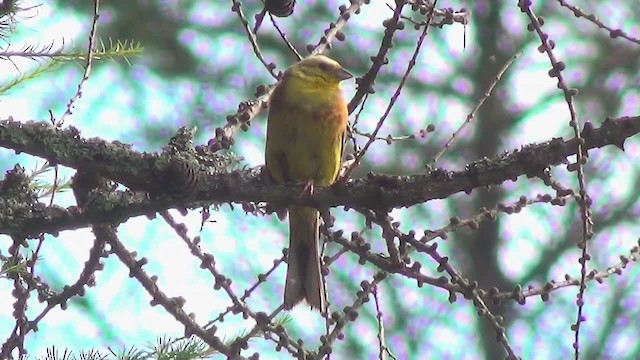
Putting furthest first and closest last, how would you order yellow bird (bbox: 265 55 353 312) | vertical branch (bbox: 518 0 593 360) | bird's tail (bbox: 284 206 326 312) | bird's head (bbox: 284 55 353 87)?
bird's head (bbox: 284 55 353 87), yellow bird (bbox: 265 55 353 312), bird's tail (bbox: 284 206 326 312), vertical branch (bbox: 518 0 593 360)

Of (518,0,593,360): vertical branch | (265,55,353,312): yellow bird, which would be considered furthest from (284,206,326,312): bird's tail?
(518,0,593,360): vertical branch

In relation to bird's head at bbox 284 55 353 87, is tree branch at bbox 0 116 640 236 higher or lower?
lower

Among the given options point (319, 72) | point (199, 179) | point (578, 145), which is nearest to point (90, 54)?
point (199, 179)

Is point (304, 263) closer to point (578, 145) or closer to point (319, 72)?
point (319, 72)

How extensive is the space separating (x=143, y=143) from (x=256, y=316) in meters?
7.25

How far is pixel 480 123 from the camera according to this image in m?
10.3

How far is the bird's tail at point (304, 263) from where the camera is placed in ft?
9.30

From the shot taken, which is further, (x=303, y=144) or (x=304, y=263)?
(x=303, y=144)

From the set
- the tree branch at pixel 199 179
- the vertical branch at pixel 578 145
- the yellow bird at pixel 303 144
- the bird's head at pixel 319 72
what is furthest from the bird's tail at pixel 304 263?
the vertical branch at pixel 578 145

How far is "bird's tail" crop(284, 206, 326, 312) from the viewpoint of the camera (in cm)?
283

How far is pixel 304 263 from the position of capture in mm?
3025

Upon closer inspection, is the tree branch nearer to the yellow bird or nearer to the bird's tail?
the bird's tail

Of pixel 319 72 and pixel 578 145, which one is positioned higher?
pixel 319 72

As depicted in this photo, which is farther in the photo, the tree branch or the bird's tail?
the bird's tail
